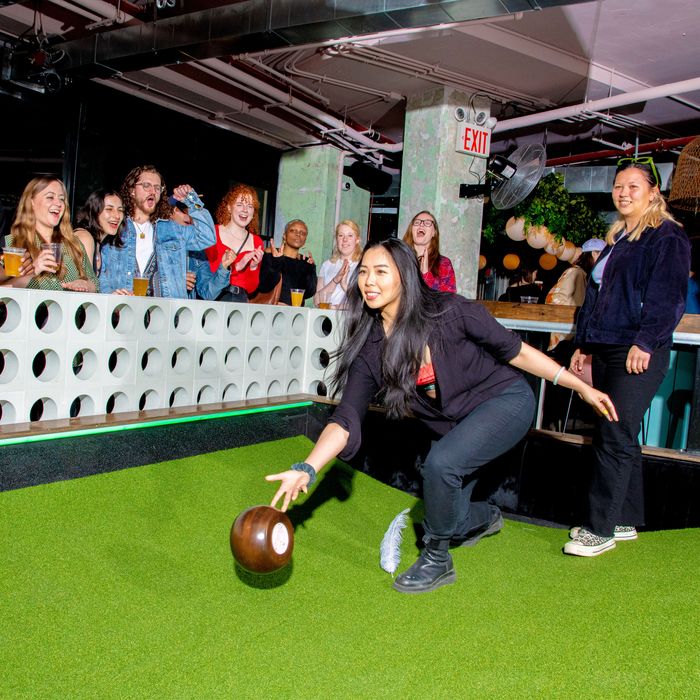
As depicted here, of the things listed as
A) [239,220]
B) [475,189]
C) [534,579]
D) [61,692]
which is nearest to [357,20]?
[239,220]

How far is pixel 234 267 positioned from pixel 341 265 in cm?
93

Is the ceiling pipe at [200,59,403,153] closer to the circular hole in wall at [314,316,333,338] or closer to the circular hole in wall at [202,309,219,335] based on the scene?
the circular hole in wall at [314,316,333,338]

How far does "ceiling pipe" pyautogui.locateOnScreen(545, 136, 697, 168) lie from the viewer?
898 cm

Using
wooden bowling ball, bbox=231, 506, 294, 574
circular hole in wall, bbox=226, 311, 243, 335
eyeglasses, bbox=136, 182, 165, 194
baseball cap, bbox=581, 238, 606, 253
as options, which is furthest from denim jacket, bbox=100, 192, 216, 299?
baseball cap, bbox=581, 238, 606, 253

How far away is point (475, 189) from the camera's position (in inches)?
322

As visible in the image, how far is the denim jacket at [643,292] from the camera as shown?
278cm

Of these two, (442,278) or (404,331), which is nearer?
(404,331)

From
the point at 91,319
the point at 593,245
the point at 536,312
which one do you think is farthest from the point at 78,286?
the point at 593,245

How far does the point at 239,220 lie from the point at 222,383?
3.93 feet

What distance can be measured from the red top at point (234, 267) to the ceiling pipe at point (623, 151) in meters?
6.53

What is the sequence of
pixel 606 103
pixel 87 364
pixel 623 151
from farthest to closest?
pixel 623 151, pixel 606 103, pixel 87 364

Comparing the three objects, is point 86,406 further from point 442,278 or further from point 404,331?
point 442,278

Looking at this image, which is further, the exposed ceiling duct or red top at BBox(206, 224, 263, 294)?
the exposed ceiling duct

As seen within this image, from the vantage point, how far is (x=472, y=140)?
843cm
